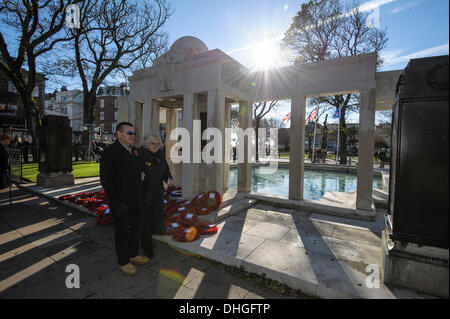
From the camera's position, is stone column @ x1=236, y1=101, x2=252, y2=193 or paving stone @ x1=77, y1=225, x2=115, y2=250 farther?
stone column @ x1=236, y1=101, x2=252, y2=193

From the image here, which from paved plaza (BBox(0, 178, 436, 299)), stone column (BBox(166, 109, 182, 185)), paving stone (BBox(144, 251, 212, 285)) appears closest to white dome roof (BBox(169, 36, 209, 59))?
stone column (BBox(166, 109, 182, 185))

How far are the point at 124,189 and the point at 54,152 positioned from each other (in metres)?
8.01

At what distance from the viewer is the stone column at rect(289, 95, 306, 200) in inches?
261

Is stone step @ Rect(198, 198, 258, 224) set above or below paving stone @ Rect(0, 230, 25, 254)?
above

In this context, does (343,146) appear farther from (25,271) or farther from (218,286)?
(25,271)

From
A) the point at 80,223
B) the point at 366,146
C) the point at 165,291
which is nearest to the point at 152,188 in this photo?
the point at 165,291

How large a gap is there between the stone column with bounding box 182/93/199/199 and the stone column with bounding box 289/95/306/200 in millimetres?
3012

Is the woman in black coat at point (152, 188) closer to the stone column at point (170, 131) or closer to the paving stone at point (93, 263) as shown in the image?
the paving stone at point (93, 263)

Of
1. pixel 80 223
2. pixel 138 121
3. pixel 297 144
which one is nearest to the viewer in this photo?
pixel 80 223

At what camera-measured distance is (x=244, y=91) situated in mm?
7289

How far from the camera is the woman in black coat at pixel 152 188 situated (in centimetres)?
351

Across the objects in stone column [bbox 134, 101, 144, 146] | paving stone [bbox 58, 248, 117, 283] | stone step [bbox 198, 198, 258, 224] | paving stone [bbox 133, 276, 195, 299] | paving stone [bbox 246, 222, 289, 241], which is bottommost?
paving stone [bbox 133, 276, 195, 299]

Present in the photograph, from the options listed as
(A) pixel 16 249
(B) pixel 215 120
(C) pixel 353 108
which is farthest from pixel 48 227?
(C) pixel 353 108

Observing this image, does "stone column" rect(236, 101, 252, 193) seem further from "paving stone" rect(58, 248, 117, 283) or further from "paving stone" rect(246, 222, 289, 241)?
"paving stone" rect(58, 248, 117, 283)
